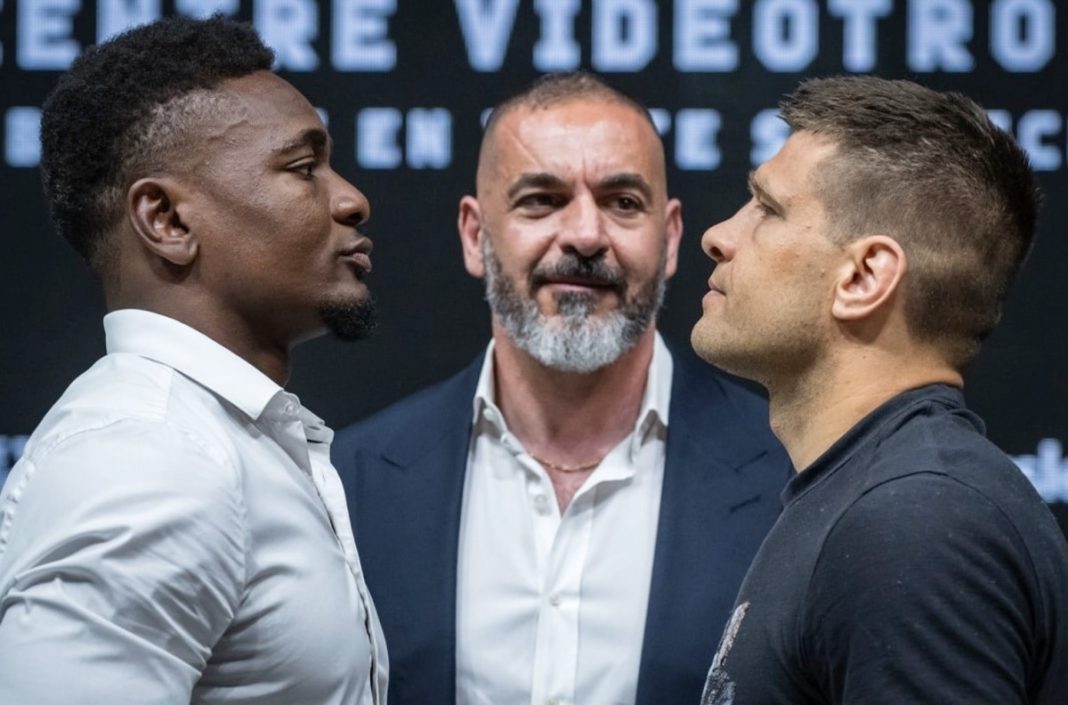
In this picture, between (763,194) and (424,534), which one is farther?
(424,534)

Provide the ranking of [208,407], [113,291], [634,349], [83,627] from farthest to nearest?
[634,349] → [113,291] → [208,407] → [83,627]

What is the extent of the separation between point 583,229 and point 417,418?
1.49ft

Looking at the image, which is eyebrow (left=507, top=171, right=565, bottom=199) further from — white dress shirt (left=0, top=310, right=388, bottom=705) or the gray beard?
white dress shirt (left=0, top=310, right=388, bottom=705)

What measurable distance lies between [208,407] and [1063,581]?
3.01ft

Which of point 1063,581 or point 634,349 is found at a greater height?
point 1063,581

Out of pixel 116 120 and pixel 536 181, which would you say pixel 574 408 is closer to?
pixel 536 181

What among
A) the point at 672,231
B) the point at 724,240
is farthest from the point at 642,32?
the point at 724,240

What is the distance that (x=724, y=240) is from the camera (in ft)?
6.51

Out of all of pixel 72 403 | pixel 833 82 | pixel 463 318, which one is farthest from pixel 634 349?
pixel 72 403

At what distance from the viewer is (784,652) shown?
1.58 meters

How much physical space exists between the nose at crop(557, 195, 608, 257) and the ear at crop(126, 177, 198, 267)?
1.04 meters

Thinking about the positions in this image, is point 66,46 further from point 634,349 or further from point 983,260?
point 983,260

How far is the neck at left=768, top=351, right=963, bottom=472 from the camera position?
5.76ft

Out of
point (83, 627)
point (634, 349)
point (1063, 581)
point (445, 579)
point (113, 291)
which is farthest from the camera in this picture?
point (634, 349)
